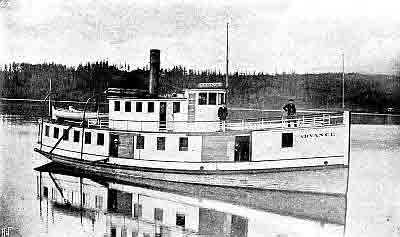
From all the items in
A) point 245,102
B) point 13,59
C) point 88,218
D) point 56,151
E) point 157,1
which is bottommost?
point 88,218

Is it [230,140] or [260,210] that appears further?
[230,140]

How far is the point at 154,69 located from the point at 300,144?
3.75 feet

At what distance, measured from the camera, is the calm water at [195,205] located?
9.63 feet

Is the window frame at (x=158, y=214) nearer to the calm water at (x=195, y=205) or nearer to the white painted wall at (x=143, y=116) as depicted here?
the calm water at (x=195, y=205)

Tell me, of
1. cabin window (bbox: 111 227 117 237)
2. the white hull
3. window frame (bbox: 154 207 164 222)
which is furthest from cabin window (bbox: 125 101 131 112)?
cabin window (bbox: 111 227 117 237)

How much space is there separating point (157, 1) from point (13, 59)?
0.94 meters

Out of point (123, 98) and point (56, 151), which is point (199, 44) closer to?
point (123, 98)

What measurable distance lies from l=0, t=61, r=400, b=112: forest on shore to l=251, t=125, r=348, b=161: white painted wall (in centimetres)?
33

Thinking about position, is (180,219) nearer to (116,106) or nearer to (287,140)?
(287,140)

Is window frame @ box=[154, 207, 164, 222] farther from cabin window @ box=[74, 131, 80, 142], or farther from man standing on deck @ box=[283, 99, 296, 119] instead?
cabin window @ box=[74, 131, 80, 142]

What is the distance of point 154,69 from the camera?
3.26m

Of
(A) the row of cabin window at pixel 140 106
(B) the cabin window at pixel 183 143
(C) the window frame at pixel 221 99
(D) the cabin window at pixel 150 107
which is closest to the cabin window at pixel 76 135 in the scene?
(A) the row of cabin window at pixel 140 106

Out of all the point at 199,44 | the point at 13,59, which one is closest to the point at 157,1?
the point at 199,44

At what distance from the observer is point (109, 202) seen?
3371mm
